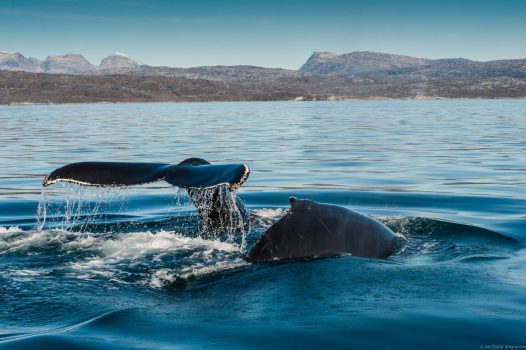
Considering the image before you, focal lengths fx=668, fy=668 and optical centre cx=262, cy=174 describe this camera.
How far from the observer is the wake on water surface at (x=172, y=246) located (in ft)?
21.3

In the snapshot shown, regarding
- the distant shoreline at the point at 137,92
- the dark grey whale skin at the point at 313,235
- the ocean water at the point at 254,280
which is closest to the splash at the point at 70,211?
the ocean water at the point at 254,280

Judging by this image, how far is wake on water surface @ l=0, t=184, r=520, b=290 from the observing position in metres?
6.48

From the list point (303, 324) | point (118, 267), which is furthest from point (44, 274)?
point (303, 324)

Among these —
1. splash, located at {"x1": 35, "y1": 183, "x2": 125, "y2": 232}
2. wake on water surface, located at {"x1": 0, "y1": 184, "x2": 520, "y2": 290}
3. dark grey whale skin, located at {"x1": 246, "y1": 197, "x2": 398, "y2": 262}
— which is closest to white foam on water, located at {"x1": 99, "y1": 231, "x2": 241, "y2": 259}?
wake on water surface, located at {"x1": 0, "y1": 184, "x2": 520, "y2": 290}

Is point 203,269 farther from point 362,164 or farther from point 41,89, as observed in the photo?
point 41,89

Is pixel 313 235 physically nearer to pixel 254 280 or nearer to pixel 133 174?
pixel 254 280

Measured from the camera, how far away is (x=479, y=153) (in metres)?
20.8

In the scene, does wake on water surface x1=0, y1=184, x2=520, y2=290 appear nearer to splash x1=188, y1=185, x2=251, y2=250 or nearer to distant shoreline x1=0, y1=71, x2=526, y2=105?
splash x1=188, y1=185, x2=251, y2=250

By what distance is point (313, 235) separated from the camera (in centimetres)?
622

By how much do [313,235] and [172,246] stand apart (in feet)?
7.03

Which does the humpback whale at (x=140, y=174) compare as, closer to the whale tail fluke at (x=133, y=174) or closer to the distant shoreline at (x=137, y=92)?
the whale tail fluke at (x=133, y=174)

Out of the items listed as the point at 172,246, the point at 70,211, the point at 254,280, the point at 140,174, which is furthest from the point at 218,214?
the point at 70,211

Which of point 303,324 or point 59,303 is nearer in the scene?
point 303,324

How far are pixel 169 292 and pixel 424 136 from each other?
2451 centimetres
